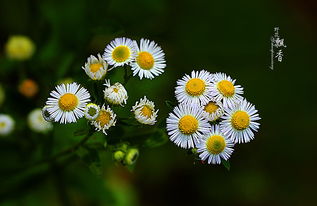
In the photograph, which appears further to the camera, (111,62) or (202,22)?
(202,22)

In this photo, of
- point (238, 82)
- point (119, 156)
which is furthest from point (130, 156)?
point (238, 82)

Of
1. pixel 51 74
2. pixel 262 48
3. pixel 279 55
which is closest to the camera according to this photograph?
pixel 279 55

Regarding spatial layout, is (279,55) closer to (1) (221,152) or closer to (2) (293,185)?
(1) (221,152)

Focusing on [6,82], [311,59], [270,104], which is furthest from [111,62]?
[311,59]

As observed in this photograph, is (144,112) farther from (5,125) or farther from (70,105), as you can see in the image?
(5,125)

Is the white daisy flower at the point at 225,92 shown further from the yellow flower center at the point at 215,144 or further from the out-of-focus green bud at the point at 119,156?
the out-of-focus green bud at the point at 119,156

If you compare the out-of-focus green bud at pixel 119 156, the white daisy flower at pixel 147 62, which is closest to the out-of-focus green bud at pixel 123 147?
the out-of-focus green bud at pixel 119 156
